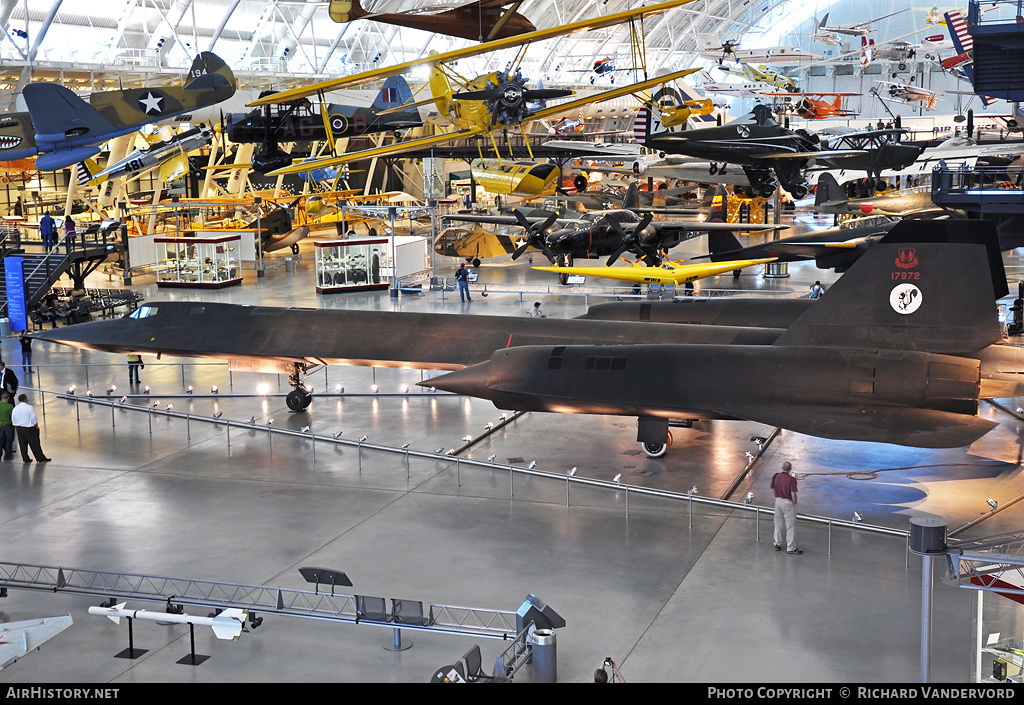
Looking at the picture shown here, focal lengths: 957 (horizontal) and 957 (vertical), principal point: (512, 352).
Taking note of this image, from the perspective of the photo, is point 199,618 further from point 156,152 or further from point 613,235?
point 156,152

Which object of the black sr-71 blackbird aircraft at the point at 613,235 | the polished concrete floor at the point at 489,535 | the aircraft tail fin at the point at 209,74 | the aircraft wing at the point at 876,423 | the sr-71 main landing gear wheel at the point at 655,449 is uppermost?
the aircraft tail fin at the point at 209,74

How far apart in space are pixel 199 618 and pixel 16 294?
72.6 feet

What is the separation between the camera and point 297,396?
2011 cm

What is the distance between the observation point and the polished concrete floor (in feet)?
32.3

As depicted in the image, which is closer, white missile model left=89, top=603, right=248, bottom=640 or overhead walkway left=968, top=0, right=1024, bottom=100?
white missile model left=89, top=603, right=248, bottom=640

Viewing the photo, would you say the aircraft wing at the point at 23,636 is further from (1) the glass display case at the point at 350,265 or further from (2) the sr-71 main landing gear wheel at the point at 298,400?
(1) the glass display case at the point at 350,265

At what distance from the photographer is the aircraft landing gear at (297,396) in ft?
66.0

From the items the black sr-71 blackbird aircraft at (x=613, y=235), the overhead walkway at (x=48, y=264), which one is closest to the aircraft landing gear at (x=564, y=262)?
the black sr-71 blackbird aircraft at (x=613, y=235)

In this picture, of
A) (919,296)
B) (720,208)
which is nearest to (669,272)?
(919,296)

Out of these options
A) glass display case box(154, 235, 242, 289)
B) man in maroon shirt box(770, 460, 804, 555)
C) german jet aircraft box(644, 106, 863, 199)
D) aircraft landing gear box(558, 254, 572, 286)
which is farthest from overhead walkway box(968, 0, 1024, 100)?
glass display case box(154, 235, 242, 289)

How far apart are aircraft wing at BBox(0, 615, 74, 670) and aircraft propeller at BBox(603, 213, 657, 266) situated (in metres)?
24.6

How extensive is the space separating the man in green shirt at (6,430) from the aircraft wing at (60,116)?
10155 millimetres

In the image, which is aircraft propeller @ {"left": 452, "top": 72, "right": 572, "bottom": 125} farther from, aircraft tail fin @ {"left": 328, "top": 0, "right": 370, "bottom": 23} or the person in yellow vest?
the person in yellow vest
